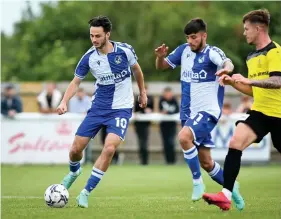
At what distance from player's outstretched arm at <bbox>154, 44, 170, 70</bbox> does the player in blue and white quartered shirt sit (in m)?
0.01

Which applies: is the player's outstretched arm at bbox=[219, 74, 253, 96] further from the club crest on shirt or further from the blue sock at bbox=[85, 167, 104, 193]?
the blue sock at bbox=[85, 167, 104, 193]

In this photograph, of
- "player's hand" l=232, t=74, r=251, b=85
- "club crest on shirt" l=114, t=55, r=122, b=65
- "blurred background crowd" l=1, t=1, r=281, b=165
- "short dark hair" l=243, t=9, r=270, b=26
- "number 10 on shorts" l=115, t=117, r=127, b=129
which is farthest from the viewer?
"blurred background crowd" l=1, t=1, r=281, b=165

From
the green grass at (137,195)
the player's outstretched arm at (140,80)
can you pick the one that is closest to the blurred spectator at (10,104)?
the green grass at (137,195)

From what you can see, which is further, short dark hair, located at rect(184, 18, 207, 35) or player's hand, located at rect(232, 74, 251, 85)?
short dark hair, located at rect(184, 18, 207, 35)

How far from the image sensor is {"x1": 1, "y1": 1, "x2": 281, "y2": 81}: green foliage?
150 ft

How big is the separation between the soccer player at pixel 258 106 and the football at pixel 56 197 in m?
2.25

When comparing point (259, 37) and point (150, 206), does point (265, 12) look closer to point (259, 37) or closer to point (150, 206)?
point (259, 37)

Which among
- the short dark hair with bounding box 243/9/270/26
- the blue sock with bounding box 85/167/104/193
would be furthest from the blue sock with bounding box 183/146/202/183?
the short dark hair with bounding box 243/9/270/26

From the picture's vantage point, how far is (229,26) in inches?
1779

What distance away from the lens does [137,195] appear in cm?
1372

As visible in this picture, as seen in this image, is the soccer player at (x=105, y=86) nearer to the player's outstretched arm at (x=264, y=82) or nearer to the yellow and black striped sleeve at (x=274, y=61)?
the player's outstretched arm at (x=264, y=82)

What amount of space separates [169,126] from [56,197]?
13.9m

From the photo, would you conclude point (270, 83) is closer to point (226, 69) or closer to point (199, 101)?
point (226, 69)

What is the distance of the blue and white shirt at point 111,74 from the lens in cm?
1207
